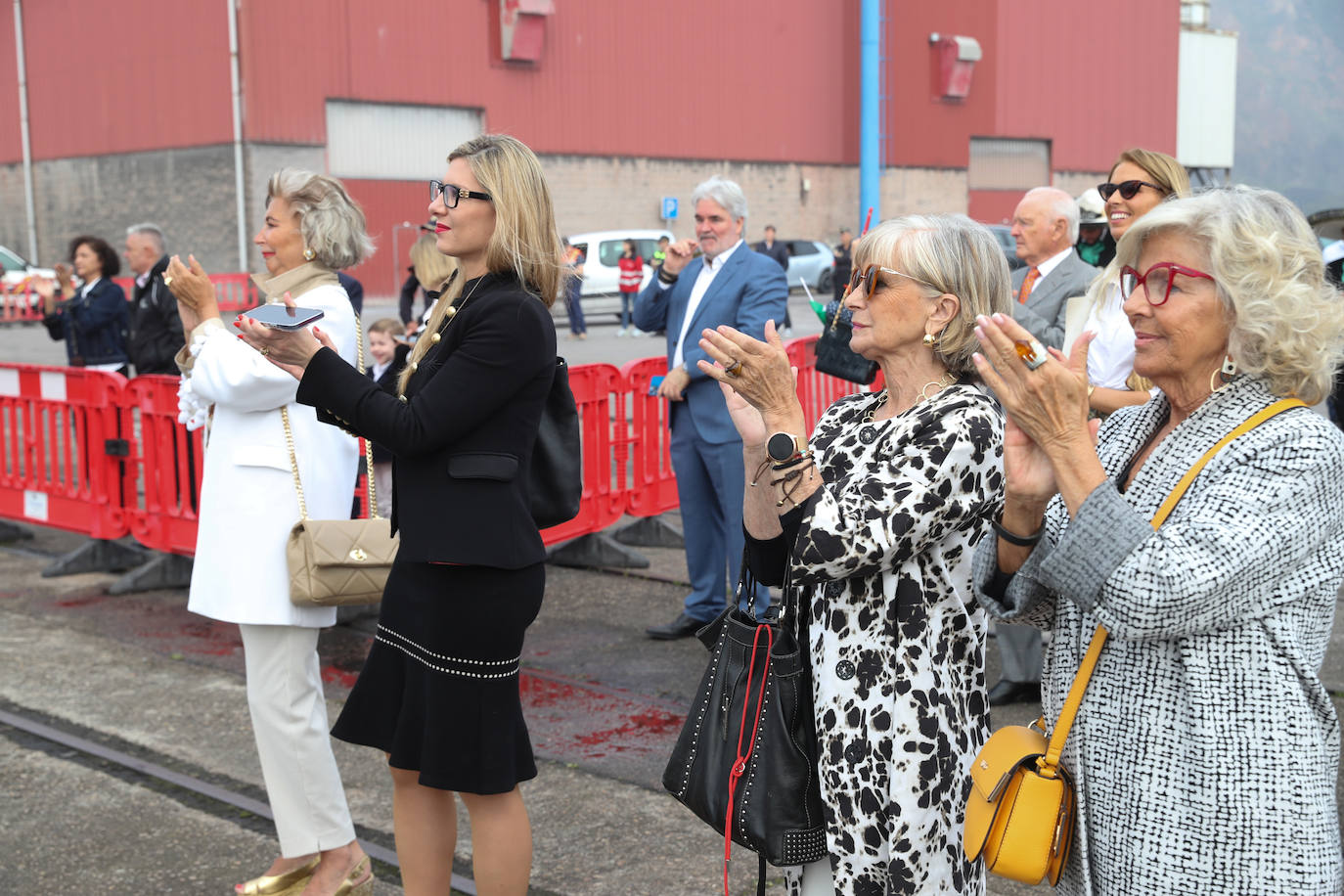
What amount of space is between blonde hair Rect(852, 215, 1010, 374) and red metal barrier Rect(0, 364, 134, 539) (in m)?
6.05

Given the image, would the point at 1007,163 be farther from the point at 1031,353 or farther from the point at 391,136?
the point at 1031,353

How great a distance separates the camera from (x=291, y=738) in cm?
360

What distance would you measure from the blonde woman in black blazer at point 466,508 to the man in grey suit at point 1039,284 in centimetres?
245

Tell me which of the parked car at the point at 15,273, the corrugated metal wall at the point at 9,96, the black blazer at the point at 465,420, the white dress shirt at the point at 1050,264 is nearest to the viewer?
the black blazer at the point at 465,420

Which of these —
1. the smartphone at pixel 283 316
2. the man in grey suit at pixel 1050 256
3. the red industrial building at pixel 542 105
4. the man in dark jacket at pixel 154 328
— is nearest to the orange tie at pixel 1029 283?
the man in grey suit at pixel 1050 256

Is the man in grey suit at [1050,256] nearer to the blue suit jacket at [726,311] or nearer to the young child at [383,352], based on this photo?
the blue suit jacket at [726,311]

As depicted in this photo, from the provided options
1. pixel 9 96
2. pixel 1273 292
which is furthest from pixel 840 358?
pixel 9 96

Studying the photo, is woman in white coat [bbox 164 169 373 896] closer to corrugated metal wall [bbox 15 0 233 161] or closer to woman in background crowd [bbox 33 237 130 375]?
woman in background crowd [bbox 33 237 130 375]

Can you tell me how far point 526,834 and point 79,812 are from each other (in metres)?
2.06

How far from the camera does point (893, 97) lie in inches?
1609

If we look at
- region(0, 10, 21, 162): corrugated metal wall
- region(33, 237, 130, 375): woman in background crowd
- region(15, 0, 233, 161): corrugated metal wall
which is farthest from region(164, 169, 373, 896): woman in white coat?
region(0, 10, 21, 162): corrugated metal wall

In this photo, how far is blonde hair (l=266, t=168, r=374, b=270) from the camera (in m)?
3.75

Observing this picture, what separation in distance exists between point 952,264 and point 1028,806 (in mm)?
1059

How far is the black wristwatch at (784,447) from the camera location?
245 centimetres
